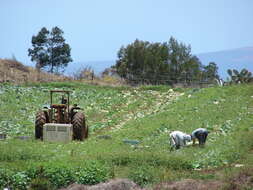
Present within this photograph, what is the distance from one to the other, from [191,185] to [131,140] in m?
6.23

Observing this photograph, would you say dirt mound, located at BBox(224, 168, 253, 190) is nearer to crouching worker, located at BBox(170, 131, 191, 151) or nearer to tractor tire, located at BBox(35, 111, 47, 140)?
crouching worker, located at BBox(170, 131, 191, 151)

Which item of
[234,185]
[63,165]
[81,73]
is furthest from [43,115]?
[81,73]

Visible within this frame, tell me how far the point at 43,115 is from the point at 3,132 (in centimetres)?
193

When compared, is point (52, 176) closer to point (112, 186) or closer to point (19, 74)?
point (112, 186)

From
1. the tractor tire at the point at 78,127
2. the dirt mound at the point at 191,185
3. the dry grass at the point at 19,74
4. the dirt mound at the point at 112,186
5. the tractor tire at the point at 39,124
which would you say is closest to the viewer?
the dirt mound at the point at 112,186

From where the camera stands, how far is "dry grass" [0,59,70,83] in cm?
4025

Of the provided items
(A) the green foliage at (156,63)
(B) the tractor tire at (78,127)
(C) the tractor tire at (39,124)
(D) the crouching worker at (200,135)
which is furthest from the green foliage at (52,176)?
(A) the green foliage at (156,63)

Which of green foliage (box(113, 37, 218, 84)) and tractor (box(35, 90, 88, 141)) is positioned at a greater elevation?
A: green foliage (box(113, 37, 218, 84))

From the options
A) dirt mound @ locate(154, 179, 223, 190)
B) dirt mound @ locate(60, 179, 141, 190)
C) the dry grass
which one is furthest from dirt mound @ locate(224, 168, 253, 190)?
the dry grass

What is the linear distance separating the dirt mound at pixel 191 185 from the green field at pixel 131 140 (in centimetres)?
48

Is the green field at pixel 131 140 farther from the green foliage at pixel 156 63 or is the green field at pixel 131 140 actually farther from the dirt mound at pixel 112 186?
the green foliage at pixel 156 63

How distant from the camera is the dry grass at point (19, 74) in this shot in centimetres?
4025

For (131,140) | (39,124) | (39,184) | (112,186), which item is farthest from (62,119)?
(112,186)

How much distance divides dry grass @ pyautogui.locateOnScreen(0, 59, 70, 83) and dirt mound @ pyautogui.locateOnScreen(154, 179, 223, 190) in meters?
29.1
